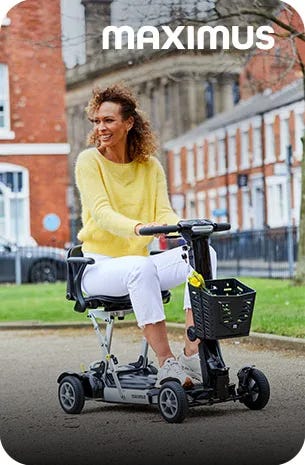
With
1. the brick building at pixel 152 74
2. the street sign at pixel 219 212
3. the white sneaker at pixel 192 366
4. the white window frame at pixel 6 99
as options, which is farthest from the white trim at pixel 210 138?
the white sneaker at pixel 192 366

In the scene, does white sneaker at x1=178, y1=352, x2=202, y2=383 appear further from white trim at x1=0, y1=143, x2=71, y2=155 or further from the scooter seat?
white trim at x1=0, y1=143, x2=71, y2=155

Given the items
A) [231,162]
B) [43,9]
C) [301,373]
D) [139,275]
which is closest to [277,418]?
[301,373]

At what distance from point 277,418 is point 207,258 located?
0.50 metres

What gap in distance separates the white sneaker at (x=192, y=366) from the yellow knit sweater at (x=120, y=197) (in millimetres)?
346

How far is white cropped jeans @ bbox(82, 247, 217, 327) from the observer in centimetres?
485

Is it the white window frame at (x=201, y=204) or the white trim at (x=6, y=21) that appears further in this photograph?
the white window frame at (x=201, y=204)

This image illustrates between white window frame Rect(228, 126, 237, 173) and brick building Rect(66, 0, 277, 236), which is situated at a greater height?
brick building Rect(66, 0, 277, 236)

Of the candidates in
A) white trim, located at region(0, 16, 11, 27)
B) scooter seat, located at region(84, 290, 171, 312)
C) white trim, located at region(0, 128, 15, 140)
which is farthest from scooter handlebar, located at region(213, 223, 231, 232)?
white trim, located at region(0, 16, 11, 27)

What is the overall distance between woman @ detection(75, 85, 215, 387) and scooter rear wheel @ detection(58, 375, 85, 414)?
10.4 inches

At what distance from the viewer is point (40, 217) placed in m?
5.12

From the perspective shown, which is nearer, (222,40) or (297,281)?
(222,40)

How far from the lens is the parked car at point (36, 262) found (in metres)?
5.14

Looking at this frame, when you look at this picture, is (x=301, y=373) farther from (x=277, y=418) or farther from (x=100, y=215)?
(x=100, y=215)

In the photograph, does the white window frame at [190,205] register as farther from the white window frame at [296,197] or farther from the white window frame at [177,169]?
the white window frame at [296,197]
